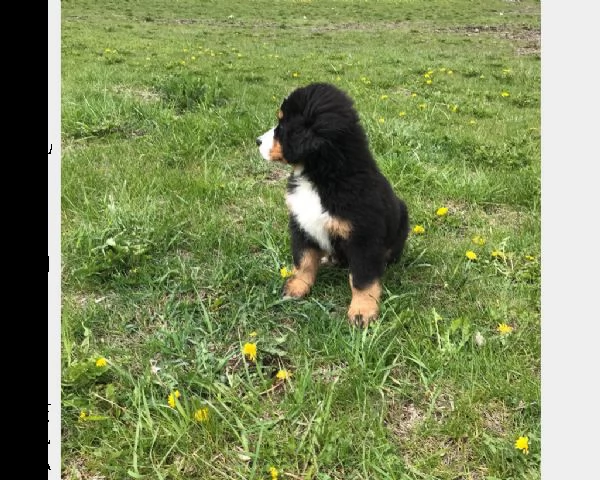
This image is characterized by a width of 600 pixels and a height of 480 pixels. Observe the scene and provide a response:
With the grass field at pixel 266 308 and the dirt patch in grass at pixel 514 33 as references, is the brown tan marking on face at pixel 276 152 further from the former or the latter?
the dirt patch in grass at pixel 514 33

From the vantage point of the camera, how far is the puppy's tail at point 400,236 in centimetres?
345

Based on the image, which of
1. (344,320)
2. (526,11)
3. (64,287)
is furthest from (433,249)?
(526,11)

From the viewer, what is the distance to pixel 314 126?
2.86m

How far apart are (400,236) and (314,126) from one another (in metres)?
1.06

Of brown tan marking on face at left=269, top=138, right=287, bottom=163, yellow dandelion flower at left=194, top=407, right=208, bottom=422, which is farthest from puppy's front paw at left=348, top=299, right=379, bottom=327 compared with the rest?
yellow dandelion flower at left=194, top=407, right=208, bottom=422

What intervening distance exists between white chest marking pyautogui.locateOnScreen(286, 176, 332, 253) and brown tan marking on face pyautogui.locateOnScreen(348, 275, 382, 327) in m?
0.35

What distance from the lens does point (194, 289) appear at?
3.32 meters

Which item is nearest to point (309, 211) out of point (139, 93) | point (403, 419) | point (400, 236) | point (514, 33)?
point (400, 236)

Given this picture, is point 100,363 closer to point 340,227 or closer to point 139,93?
point 340,227

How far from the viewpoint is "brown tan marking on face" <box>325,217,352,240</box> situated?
2959 mm

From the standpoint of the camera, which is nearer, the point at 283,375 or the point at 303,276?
the point at 283,375

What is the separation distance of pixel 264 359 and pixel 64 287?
1442mm

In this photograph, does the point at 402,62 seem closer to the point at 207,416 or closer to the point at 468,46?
the point at 468,46

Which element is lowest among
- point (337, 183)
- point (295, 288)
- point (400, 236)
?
point (295, 288)
